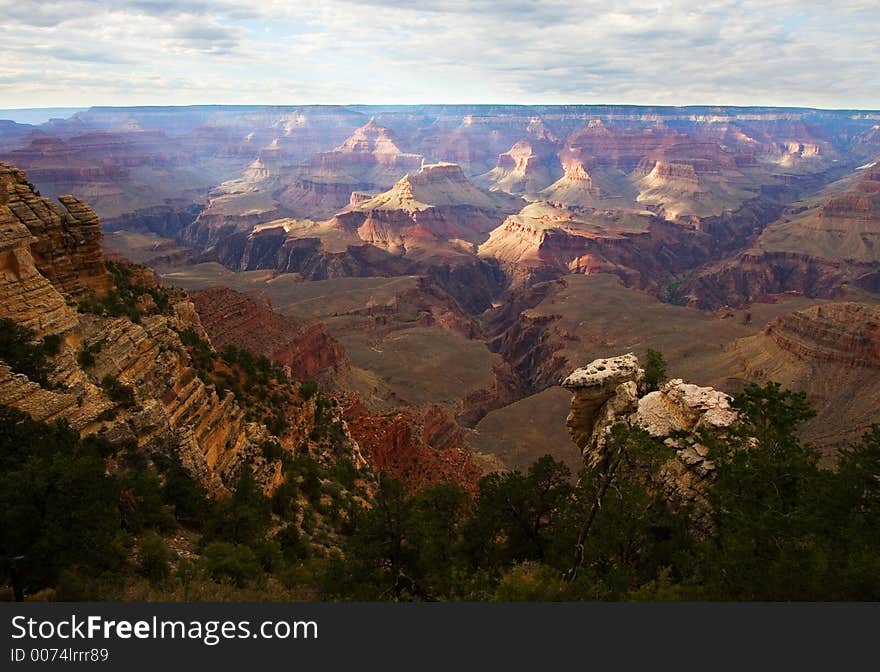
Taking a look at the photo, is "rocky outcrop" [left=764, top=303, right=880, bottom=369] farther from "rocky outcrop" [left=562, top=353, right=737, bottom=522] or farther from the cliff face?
the cliff face

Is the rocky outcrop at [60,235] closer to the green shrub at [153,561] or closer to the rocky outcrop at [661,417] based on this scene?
the green shrub at [153,561]

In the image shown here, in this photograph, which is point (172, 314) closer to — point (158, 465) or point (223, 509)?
point (158, 465)

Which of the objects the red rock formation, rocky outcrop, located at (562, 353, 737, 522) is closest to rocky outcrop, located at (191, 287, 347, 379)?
the red rock formation

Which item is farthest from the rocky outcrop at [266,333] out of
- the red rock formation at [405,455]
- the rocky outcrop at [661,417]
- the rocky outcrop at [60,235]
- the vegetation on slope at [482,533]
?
the vegetation on slope at [482,533]

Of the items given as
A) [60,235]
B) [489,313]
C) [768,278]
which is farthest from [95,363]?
[768,278]

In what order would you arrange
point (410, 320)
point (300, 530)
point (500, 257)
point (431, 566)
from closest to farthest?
1. point (431, 566)
2. point (300, 530)
3. point (410, 320)
4. point (500, 257)

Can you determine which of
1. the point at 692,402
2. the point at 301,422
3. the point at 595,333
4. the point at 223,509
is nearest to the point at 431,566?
the point at 223,509

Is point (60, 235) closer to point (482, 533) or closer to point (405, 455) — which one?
point (482, 533)
